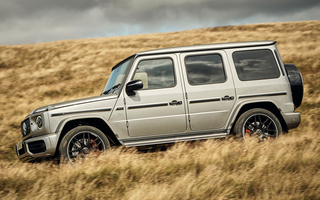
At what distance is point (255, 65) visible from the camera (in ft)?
18.5

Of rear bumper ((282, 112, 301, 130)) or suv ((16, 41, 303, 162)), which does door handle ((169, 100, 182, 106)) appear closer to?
suv ((16, 41, 303, 162))

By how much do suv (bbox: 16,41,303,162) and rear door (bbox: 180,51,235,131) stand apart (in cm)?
2

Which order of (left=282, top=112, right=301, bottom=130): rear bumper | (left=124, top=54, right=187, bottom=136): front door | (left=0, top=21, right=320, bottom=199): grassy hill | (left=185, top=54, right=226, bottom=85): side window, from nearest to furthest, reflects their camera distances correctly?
(left=0, top=21, right=320, bottom=199): grassy hill
(left=124, top=54, right=187, bottom=136): front door
(left=185, top=54, right=226, bottom=85): side window
(left=282, top=112, right=301, bottom=130): rear bumper

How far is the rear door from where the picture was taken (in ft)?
17.5

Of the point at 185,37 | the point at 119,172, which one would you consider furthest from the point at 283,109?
the point at 185,37

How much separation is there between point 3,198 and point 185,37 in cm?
1967

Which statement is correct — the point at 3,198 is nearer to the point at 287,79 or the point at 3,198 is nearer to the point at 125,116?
the point at 125,116

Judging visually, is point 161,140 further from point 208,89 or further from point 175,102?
point 208,89

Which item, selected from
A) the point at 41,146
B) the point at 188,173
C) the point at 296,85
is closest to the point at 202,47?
the point at 296,85

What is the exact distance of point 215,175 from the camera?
12.5 feet

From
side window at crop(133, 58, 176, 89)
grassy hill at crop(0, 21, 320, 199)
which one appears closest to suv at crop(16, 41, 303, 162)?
side window at crop(133, 58, 176, 89)

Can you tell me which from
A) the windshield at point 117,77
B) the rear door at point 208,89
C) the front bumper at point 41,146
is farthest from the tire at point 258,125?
the front bumper at point 41,146

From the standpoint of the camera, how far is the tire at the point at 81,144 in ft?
16.0

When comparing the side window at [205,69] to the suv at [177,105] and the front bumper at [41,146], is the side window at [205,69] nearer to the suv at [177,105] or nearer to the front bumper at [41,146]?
the suv at [177,105]
